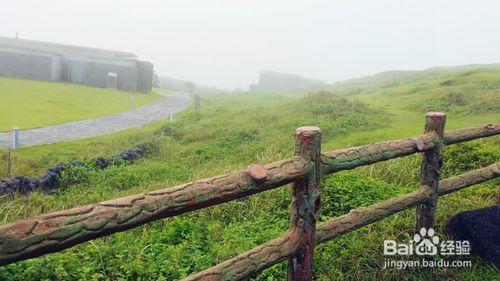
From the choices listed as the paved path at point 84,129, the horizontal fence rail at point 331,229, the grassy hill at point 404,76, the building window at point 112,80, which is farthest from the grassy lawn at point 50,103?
the grassy hill at point 404,76

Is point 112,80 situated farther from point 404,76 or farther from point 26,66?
point 404,76

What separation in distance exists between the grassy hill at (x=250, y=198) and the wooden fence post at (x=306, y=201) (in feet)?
1.92

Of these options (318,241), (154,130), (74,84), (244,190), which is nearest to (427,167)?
(318,241)

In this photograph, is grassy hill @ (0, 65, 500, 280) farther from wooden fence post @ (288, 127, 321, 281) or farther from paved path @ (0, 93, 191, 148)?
paved path @ (0, 93, 191, 148)

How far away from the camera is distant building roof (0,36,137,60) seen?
3525 cm

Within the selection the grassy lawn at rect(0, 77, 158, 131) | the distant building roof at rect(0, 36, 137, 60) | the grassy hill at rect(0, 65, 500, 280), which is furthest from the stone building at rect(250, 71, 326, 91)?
the grassy hill at rect(0, 65, 500, 280)

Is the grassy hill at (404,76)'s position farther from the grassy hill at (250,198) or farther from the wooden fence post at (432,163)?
the wooden fence post at (432,163)

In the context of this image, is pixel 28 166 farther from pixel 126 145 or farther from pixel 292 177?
pixel 292 177

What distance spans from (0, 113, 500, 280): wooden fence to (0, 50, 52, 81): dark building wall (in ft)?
114

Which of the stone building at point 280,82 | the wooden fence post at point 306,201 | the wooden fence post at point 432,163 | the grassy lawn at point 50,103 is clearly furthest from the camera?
the stone building at point 280,82

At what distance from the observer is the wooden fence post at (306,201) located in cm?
293

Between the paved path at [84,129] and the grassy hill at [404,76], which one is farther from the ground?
the grassy hill at [404,76]

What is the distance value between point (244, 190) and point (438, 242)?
246 cm

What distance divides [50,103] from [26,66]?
1287 cm
